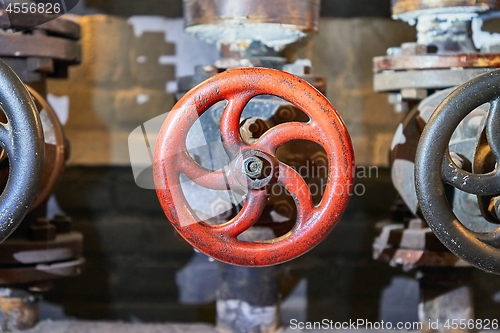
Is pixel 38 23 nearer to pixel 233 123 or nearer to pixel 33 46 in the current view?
pixel 33 46

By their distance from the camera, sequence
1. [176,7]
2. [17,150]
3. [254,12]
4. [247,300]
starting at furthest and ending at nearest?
1. [176,7]
2. [247,300]
3. [254,12]
4. [17,150]

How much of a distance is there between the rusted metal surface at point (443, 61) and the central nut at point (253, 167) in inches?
17.7

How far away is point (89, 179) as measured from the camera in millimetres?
1521

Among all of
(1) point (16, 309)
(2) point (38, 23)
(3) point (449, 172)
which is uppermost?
(2) point (38, 23)

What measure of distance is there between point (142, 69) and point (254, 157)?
718mm

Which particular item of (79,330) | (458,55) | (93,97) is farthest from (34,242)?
(458,55)

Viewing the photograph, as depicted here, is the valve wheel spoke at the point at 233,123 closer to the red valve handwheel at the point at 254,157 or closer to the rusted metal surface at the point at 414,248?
the red valve handwheel at the point at 254,157

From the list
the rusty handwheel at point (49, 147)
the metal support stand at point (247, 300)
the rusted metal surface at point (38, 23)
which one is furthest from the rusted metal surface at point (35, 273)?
the rusted metal surface at point (38, 23)

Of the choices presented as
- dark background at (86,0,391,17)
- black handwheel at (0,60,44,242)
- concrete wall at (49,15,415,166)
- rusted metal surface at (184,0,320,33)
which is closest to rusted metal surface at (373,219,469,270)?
concrete wall at (49,15,415,166)

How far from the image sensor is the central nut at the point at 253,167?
0.89 meters

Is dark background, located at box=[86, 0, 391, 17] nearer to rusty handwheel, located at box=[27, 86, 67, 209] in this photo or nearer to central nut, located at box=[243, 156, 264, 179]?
rusty handwheel, located at box=[27, 86, 67, 209]

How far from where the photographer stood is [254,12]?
1.13 m

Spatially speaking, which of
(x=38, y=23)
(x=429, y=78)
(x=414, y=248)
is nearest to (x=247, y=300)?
(x=414, y=248)

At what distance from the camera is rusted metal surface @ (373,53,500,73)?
1130mm
